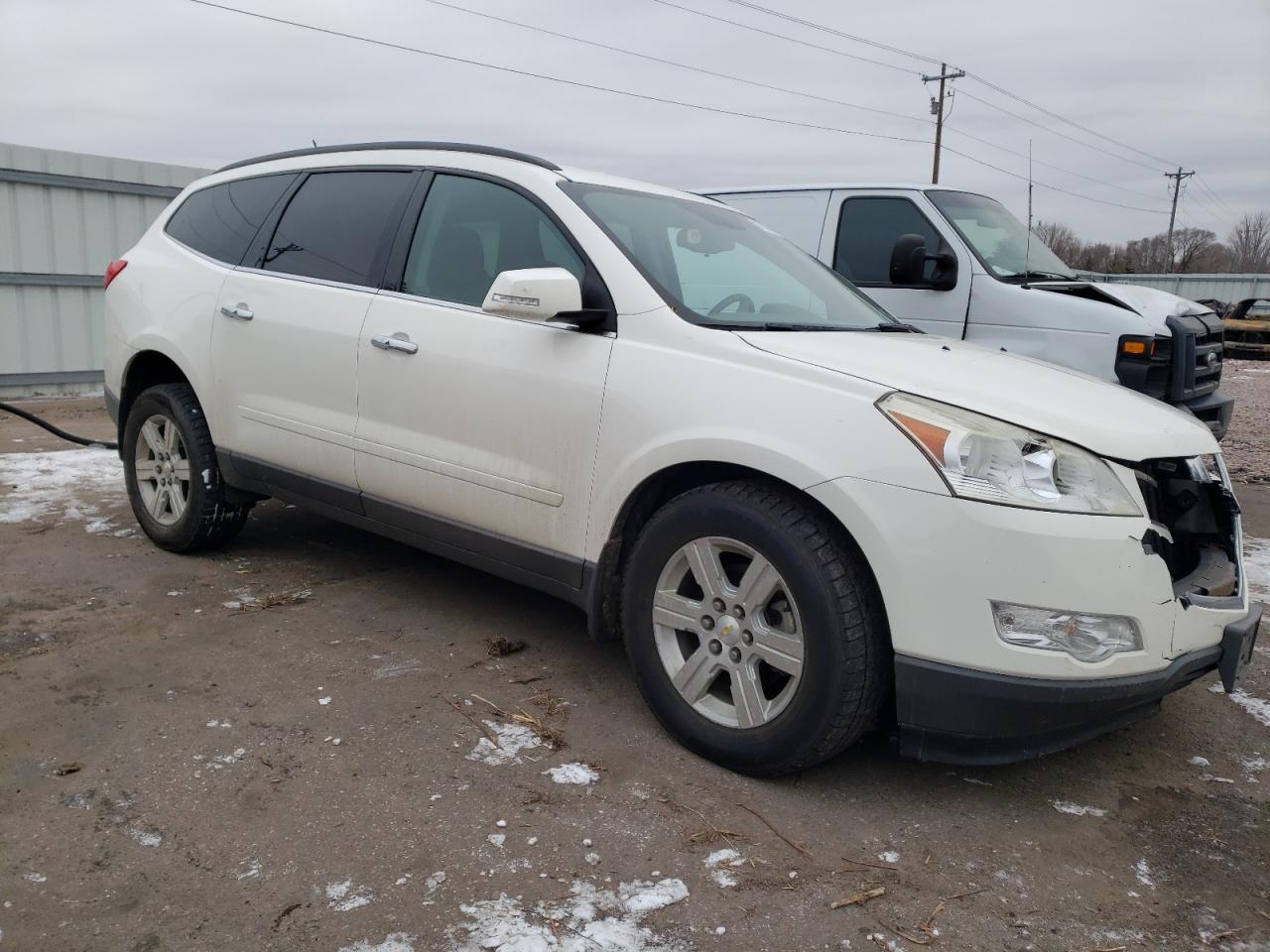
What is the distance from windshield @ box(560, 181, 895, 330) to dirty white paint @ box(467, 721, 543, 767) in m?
1.40

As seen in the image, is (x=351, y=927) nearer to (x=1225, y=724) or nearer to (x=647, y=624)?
(x=647, y=624)

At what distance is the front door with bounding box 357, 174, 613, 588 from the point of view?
11.1ft

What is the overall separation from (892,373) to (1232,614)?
1.17 metres

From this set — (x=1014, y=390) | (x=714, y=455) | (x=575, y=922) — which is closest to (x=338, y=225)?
(x=714, y=455)

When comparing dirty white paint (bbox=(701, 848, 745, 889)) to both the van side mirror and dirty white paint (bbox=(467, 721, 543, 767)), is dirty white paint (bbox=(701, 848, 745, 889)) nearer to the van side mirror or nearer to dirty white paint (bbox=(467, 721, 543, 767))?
dirty white paint (bbox=(467, 721, 543, 767))

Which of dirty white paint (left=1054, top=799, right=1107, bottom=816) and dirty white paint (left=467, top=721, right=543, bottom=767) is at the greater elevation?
dirty white paint (left=467, top=721, right=543, bottom=767)

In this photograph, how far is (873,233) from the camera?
6.88m

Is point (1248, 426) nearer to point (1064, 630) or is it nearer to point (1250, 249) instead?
point (1064, 630)

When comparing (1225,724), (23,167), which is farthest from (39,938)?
(23,167)

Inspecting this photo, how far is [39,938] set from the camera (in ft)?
7.31

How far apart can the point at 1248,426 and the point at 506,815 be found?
10.6 m

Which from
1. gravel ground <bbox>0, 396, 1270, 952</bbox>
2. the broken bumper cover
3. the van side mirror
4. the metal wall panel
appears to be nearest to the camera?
gravel ground <bbox>0, 396, 1270, 952</bbox>

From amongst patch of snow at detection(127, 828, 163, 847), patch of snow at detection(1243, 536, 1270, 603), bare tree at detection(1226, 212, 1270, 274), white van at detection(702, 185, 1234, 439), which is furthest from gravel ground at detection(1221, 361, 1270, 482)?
bare tree at detection(1226, 212, 1270, 274)

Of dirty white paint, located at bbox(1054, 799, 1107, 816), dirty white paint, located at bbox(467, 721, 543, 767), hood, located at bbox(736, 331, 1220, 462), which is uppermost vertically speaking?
hood, located at bbox(736, 331, 1220, 462)
